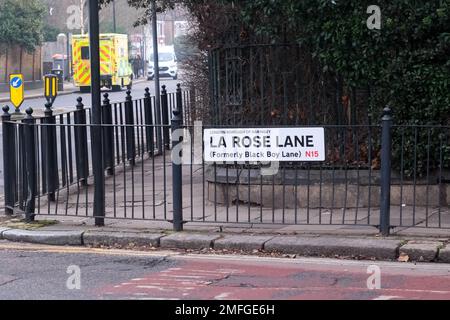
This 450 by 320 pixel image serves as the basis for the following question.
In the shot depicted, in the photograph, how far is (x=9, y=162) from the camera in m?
10.6

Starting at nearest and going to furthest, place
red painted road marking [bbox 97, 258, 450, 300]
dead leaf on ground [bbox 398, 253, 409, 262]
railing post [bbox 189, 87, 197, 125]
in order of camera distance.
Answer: red painted road marking [bbox 97, 258, 450, 300]
dead leaf on ground [bbox 398, 253, 409, 262]
railing post [bbox 189, 87, 197, 125]

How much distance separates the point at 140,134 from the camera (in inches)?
447

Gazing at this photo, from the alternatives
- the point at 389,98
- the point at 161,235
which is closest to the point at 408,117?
the point at 389,98

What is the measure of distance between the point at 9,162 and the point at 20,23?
38.7 metres

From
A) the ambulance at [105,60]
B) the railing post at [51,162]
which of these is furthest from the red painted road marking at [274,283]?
the ambulance at [105,60]

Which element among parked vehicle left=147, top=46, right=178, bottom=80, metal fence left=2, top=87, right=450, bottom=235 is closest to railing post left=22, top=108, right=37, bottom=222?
metal fence left=2, top=87, right=450, bottom=235

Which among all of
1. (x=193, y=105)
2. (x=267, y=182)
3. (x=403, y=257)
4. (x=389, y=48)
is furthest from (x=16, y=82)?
(x=403, y=257)

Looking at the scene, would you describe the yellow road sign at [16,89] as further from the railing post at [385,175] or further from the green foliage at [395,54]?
the railing post at [385,175]

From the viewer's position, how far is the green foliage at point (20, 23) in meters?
46.9

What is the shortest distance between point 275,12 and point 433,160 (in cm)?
268

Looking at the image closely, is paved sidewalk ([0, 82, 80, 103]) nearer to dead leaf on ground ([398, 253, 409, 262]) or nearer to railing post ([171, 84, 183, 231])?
railing post ([171, 84, 183, 231])

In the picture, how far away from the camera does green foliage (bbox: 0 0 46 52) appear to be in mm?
46938

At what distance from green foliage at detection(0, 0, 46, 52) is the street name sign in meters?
39.8

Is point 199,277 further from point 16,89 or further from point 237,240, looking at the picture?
point 16,89
